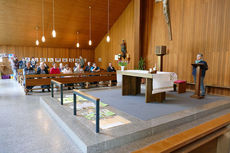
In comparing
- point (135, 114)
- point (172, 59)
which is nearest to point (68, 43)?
point (172, 59)

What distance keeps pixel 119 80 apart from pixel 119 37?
6.01m

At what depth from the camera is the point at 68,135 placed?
2998 millimetres

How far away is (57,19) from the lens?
9.68m

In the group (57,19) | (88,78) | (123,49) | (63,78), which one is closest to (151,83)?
(88,78)

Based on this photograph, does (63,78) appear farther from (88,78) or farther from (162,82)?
(162,82)

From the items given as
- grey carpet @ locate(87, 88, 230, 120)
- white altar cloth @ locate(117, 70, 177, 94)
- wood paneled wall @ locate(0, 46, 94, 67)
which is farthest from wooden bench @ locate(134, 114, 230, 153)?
wood paneled wall @ locate(0, 46, 94, 67)

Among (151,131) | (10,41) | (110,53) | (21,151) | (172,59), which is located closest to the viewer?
(21,151)

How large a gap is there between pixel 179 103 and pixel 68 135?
3.24 m

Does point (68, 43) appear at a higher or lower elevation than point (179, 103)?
higher

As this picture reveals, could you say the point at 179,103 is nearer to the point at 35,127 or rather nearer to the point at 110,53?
the point at 35,127

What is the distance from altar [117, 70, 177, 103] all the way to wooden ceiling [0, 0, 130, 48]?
589 centimetres

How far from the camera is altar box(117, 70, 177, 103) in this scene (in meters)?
4.30

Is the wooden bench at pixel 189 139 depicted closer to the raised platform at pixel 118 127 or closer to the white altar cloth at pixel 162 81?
the raised platform at pixel 118 127

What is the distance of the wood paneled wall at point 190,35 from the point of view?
19.1 ft
